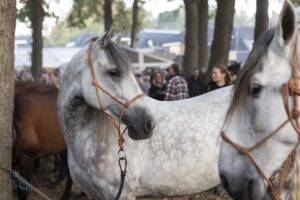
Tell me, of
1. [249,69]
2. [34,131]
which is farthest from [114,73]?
[34,131]

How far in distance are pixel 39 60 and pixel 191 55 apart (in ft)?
14.6

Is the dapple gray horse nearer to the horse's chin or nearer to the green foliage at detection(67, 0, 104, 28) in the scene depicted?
the horse's chin

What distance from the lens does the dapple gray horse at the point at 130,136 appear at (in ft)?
15.6

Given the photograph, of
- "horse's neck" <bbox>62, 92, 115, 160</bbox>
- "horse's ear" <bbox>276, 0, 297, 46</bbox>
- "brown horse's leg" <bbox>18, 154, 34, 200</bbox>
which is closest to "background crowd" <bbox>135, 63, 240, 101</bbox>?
"brown horse's leg" <bbox>18, 154, 34, 200</bbox>

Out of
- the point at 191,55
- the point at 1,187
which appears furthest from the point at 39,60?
the point at 1,187

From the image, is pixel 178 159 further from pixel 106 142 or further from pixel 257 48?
pixel 257 48

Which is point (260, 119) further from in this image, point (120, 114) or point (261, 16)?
point (261, 16)

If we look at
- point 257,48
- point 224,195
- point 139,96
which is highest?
point 257,48

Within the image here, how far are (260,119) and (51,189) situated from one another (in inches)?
253

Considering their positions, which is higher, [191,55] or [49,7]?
[49,7]

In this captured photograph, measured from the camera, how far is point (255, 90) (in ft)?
8.39

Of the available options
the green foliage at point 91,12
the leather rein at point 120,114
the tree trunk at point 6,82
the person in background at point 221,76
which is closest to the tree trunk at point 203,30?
the green foliage at point 91,12

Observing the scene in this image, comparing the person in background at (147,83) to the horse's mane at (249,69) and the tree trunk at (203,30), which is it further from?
the horse's mane at (249,69)

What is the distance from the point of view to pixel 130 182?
5.08 meters
